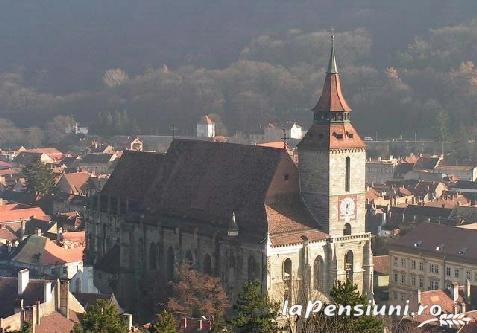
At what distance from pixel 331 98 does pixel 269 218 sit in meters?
9.48

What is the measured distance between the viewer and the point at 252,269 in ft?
218

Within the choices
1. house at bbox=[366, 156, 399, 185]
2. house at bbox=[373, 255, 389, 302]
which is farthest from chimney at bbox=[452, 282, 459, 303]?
house at bbox=[366, 156, 399, 185]

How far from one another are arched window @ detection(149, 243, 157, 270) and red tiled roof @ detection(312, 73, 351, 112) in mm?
14859

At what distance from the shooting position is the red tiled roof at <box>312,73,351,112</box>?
70500 mm

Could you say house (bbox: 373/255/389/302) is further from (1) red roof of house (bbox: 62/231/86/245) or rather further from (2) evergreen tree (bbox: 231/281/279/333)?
(2) evergreen tree (bbox: 231/281/279/333)

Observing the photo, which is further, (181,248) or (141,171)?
(141,171)

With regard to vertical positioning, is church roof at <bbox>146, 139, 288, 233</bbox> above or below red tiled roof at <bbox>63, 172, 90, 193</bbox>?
above

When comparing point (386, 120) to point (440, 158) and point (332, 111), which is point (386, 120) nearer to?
point (440, 158)

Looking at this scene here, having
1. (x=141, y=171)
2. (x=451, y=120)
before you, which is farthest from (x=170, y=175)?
(x=451, y=120)

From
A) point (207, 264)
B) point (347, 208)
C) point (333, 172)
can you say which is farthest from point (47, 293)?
point (347, 208)

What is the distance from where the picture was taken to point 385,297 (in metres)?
80.2

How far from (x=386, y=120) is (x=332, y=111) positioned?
419ft

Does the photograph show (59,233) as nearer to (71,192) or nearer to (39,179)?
(39,179)

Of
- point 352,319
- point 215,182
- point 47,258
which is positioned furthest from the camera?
point 47,258
